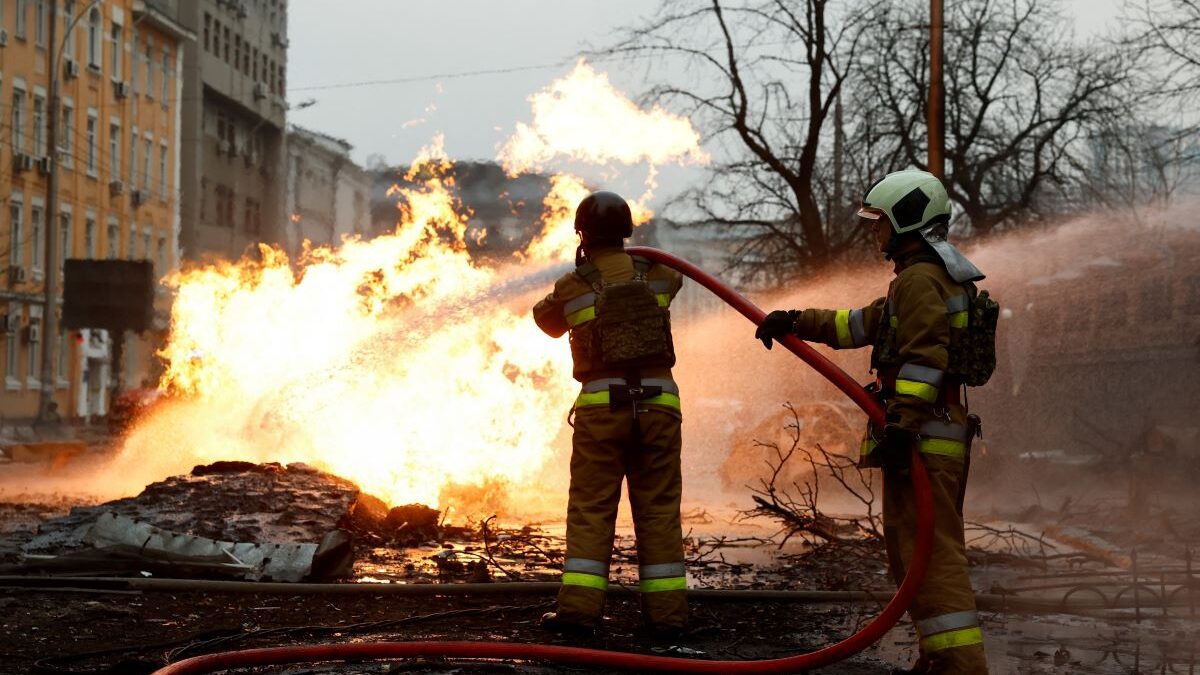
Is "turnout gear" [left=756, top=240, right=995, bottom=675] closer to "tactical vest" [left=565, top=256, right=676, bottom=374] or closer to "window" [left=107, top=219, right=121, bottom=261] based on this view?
"tactical vest" [left=565, top=256, right=676, bottom=374]

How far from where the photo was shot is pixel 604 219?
21.4 feet

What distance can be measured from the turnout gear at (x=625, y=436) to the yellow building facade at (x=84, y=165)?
27730mm

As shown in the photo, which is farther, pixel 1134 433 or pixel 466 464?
pixel 1134 433

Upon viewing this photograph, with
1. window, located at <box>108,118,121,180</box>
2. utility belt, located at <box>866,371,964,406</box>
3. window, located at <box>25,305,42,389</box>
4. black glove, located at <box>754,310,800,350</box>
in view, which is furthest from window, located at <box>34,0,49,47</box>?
utility belt, located at <box>866,371,964,406</box>

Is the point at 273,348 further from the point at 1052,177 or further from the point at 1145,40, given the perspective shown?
the point at 1052,177

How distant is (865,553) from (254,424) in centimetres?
719

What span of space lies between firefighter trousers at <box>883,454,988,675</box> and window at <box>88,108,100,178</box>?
3996cm

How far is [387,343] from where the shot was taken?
1382 cm

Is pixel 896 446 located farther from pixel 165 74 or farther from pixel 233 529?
pixel 165 74

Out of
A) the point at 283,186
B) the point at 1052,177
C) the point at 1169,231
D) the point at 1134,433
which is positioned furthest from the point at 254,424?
the point at 283,186

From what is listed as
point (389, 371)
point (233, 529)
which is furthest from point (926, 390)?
point (389, 371)

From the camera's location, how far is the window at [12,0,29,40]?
120 feet

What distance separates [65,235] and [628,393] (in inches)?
1467

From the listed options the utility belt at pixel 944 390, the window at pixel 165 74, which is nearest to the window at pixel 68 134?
the window at pixel 165 74
